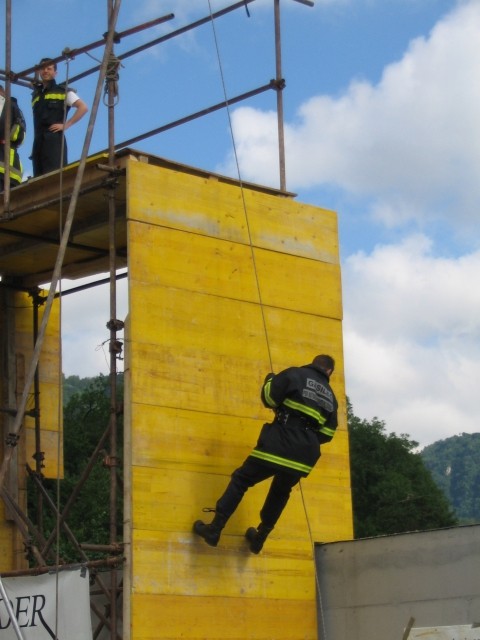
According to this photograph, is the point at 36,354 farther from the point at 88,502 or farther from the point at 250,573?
the point at 88,502

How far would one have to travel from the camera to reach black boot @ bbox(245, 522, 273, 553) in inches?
439

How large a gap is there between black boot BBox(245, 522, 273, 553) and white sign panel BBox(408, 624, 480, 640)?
8.90 ft

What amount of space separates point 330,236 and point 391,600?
12.3ft

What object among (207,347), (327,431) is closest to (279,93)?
(207,347)

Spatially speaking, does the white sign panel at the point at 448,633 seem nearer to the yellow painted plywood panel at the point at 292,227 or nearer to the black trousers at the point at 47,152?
the yellow painted plywood panel at the point at 292,227

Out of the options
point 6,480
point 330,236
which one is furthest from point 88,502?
point 330,236

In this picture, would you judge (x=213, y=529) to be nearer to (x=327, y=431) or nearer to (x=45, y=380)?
(x=327, y=431)

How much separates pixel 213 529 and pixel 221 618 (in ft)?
2.70

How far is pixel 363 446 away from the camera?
1954 inches

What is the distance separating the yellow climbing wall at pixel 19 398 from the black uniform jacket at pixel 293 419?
3.94 metres

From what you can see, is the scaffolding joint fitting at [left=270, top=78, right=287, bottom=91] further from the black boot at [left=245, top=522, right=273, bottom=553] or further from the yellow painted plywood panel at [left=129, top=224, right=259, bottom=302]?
the black boot at [left=245, top=522, right=273, bottom=553]

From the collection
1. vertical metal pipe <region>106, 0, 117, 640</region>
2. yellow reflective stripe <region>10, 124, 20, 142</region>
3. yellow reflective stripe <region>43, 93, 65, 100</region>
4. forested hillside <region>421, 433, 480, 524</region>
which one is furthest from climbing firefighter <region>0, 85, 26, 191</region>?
forested hillside <region>421, 433, 480, 524</region>

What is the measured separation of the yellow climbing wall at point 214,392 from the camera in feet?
35.1

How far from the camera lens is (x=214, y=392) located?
1145 cm
